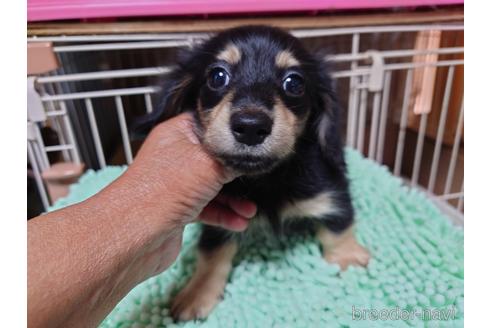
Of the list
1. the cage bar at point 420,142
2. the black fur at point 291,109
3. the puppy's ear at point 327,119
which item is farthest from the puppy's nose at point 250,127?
the cage bar at point 420,142

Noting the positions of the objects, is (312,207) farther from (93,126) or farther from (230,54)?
(93,126)

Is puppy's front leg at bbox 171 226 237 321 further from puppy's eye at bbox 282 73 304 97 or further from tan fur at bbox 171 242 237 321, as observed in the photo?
puppy's eye at bbox 282 73 304 97

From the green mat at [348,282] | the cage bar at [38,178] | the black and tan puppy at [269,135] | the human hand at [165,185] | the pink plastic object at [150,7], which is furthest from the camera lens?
the cage bar at [38,178]

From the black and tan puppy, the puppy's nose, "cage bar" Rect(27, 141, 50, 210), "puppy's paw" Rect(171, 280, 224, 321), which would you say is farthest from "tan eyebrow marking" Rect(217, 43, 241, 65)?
"cage bar" Rect(27, 141, 50, 210)

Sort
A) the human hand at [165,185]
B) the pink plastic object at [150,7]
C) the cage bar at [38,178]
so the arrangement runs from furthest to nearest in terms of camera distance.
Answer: the cage bar at [38,178], the pink plastic object at [150,7], the human hand at [165,185]

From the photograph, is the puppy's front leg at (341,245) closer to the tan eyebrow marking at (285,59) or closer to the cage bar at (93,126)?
the tan eyebrow marking at (285,59)

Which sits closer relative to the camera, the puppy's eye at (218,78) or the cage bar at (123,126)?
the puppy's eye at (218,78)

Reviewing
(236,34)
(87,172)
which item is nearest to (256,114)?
(236,34)

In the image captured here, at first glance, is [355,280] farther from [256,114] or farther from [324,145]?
[256,114]
